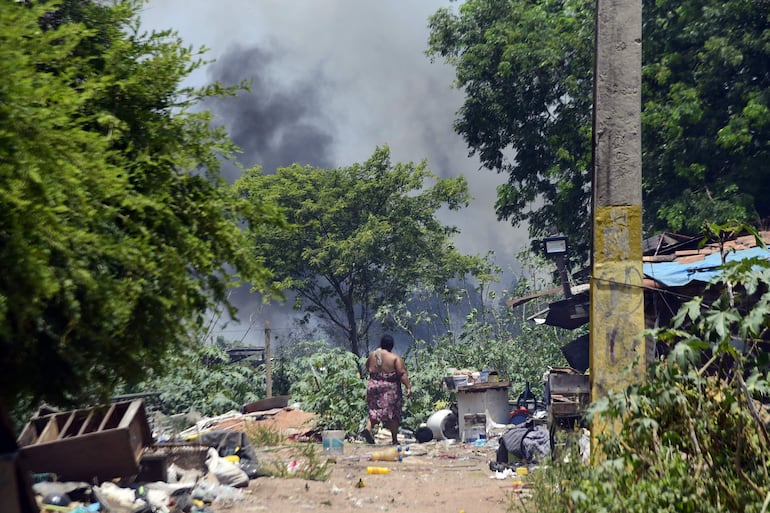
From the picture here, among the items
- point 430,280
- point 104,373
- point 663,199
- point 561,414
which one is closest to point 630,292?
point 104,373

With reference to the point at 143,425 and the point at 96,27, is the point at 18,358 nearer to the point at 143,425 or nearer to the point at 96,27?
the point at 96,27

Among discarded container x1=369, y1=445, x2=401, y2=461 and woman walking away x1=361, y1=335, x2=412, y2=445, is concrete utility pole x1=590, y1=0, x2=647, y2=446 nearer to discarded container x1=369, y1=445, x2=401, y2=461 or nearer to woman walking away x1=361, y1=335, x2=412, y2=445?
discarded container x1=369, y1=445, x2=401, y2=461

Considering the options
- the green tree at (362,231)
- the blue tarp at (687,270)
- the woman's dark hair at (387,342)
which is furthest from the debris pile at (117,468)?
the green tree at (362,231)

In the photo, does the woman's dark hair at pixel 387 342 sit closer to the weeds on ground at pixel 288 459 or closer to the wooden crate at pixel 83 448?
the weeds on ground at pixel 288 459

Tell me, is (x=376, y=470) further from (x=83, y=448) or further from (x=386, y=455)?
(x=83, y=448)

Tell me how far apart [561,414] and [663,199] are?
9.83 metres

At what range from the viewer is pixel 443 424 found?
16.6 meters

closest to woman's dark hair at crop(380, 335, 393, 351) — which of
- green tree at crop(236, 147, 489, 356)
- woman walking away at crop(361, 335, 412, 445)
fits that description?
woman walking away at crop(361, 335, 412, 445)

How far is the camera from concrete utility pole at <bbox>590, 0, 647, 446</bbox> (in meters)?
5.81

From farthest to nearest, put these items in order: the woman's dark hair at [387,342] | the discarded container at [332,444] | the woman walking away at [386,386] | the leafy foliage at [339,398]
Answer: the leafy foliage at [339,398]
the woman walking away at [386,386]
the woman's dark hair at [387,342]
the discarded container at [332,444]

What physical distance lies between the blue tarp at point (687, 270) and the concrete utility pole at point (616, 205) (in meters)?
6.67

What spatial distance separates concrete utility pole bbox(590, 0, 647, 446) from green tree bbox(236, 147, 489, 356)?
3044cm

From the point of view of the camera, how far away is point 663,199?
19203mm

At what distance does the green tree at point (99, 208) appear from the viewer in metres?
3.58
